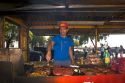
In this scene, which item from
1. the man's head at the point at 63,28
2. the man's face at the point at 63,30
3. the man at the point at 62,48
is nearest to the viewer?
the man's head at the point at 63,28

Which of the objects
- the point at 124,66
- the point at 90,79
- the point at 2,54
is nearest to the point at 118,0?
the point at 124,66

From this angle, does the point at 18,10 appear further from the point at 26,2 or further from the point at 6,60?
the point at 6,60

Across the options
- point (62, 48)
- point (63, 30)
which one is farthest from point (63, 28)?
point (62, 48)

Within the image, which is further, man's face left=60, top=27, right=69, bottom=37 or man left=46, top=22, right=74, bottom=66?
man left=46, top=22, right=74, bottom=66

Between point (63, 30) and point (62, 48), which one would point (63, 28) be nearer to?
point (63, 30)

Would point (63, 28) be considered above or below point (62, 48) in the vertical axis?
above

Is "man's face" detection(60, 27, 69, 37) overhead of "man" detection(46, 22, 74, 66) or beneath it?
overhead

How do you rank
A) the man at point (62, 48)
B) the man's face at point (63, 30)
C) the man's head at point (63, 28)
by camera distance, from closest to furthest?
the man's head at point (63, 28) → the man's face at point (63, 30) → the man at point (62, 48)

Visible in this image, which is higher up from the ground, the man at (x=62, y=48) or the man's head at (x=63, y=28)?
the man's head at (x=63, y=28)

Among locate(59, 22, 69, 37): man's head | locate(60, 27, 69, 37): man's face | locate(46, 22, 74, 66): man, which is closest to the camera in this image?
locate(59, 22, 69, 37): man's head

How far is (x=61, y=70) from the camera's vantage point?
5.44m

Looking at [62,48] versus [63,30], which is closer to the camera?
[63,30]

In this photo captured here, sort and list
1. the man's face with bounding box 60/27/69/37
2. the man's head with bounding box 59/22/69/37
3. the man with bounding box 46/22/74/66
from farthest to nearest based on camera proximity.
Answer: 1. the man with bounding box 46/22/74/66
2. the man's face with bounding box 60/27/69/37
3. the man's head with bounding box 59/22/69/37

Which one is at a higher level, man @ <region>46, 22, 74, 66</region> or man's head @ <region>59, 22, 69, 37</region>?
man's head @ <region>59, 22, 69, 37</region>
